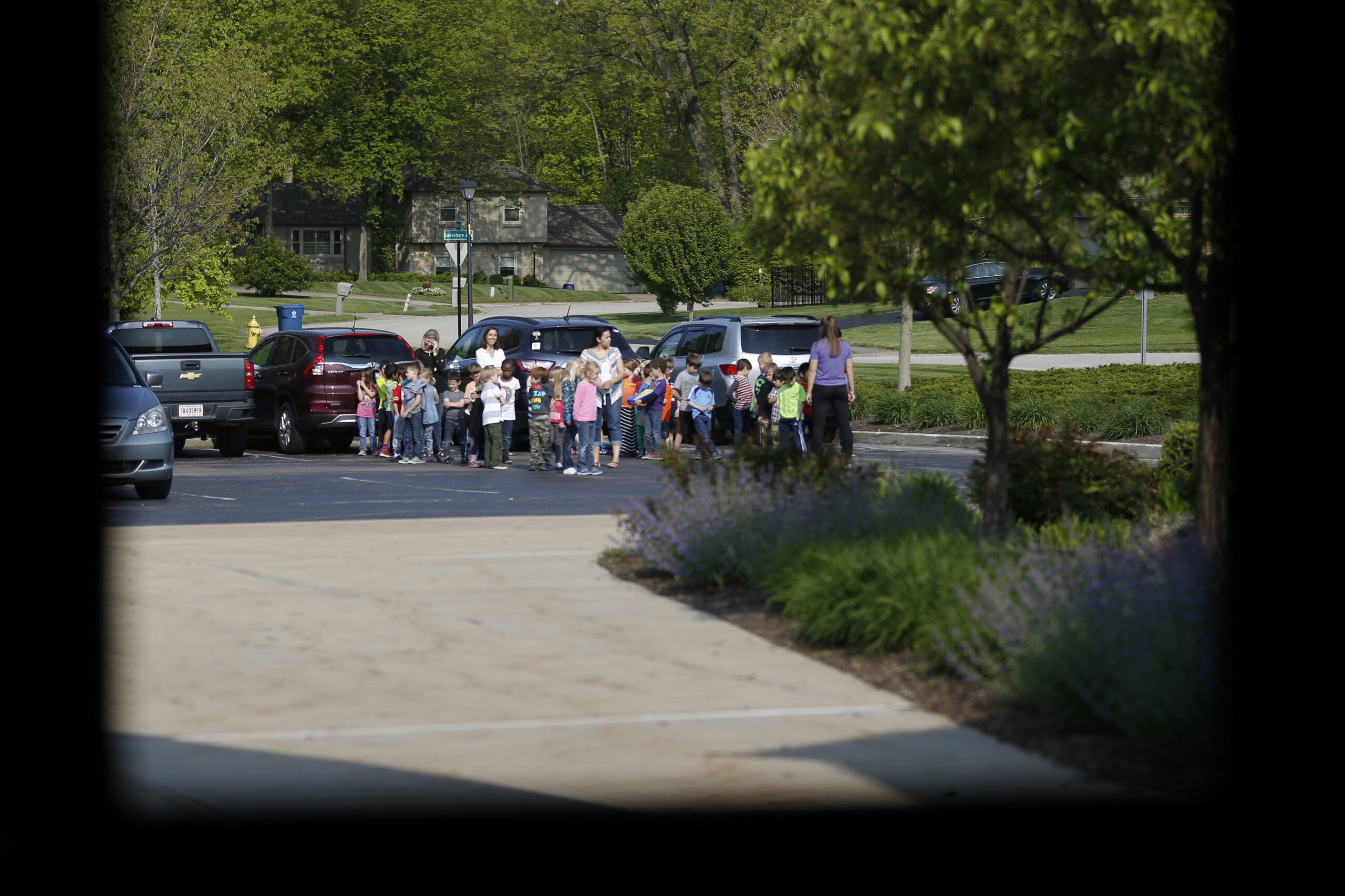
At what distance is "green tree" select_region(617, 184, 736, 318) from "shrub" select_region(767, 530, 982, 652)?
4756 cm

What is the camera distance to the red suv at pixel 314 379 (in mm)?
21797

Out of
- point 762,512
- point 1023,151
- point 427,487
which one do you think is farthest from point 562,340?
point 1023,151

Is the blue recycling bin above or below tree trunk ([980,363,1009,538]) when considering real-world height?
above

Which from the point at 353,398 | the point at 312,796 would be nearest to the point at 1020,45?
the point at 312,796

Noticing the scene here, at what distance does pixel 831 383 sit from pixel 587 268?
226ft

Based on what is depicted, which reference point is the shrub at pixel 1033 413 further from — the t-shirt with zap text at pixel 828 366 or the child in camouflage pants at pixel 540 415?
the child in camouflage pants at pixel 540 415

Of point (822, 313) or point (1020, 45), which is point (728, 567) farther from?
point (822, 313)

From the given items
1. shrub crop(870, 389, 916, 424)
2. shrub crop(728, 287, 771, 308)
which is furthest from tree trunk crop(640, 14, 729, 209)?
shrub crop(870, 389, 916, 424)

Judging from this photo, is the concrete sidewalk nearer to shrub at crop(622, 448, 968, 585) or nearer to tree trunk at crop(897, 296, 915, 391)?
shrub at crop(622, 448, 968, 585)

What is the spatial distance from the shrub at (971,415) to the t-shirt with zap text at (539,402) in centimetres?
726

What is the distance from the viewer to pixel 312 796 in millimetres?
5230

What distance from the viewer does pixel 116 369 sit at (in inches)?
626

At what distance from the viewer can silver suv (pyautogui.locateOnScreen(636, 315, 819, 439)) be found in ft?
69.6

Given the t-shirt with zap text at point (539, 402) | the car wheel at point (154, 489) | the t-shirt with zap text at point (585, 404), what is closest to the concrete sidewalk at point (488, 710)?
the car wheel at point (154, 489)
